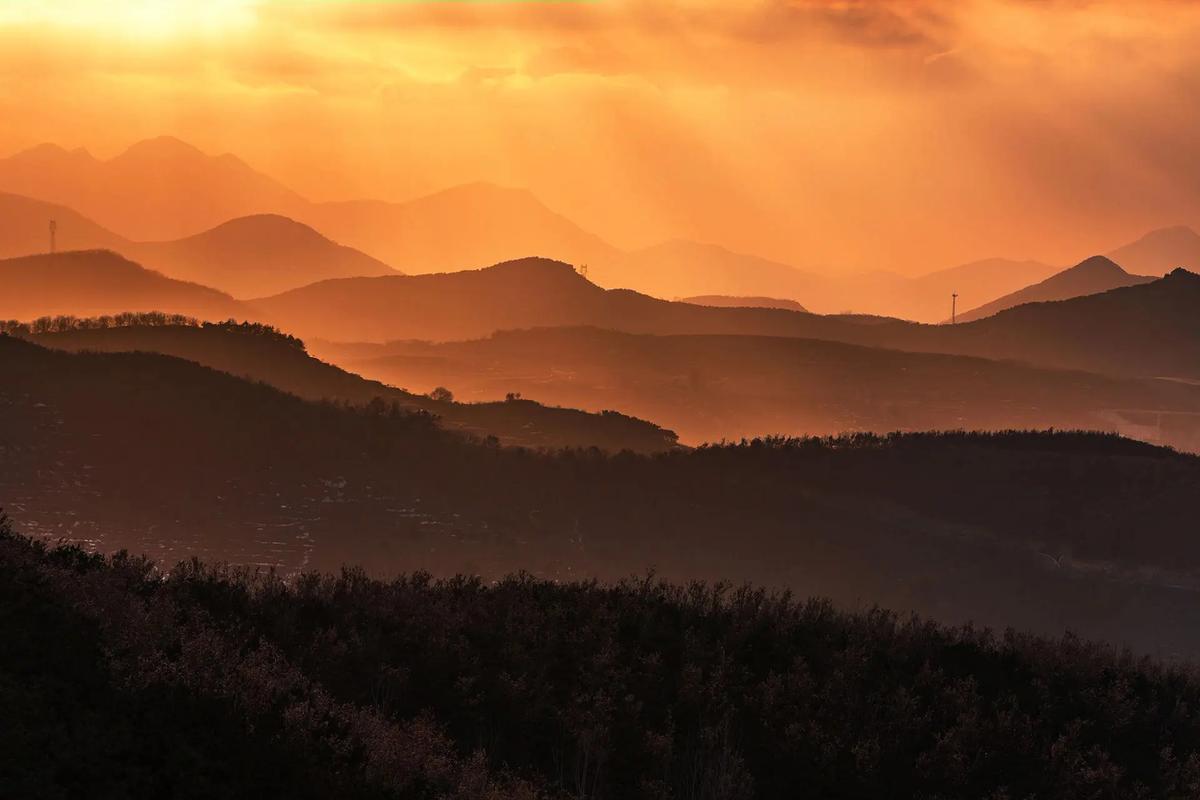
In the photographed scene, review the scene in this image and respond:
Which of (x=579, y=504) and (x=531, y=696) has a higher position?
(x=531, y=696)

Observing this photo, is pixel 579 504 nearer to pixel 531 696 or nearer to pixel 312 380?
pixel 312 380

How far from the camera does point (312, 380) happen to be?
351ft

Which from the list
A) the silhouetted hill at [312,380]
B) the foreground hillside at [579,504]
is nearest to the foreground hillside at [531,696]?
the foreground hillside at [579,504]

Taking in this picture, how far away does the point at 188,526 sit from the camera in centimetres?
7388

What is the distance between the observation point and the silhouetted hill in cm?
10062

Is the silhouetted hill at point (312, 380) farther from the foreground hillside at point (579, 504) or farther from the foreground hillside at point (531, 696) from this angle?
the foreground hillside at point (531, 696)

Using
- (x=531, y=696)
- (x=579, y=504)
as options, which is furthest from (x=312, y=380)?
(x=531, y=696)

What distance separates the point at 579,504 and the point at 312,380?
25.7 m

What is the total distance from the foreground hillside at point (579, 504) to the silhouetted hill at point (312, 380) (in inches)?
246

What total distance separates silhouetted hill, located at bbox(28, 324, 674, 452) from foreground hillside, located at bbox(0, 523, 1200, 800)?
7885 centimetres

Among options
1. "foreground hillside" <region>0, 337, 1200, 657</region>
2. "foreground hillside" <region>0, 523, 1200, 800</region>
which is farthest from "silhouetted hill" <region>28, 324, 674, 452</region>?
"foreground hillside" <region>0, 523, 1200, 800</region>

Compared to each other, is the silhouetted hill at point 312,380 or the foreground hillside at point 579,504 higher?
the silhouetted hill at point 312,380

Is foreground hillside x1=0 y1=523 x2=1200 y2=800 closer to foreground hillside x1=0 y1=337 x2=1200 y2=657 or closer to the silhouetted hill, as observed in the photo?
foreground hillside x1=0 y1=337 x2=1200 y2=657

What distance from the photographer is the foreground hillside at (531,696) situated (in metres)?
13.1
